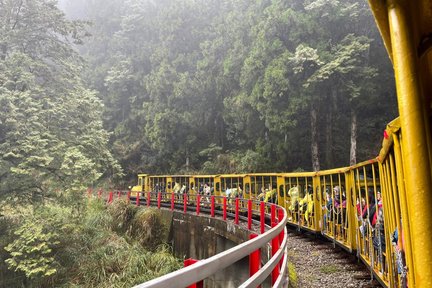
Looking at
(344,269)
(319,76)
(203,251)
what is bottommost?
(203,251)

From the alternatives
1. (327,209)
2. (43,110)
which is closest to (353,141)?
(327,209)

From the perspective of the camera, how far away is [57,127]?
13.1m

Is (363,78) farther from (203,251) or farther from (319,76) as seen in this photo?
(203,251)

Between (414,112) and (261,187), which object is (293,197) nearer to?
(261,187)

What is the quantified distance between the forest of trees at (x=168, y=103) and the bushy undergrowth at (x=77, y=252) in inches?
2.8

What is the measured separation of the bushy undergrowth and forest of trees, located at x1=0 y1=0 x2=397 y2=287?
0.07 metres

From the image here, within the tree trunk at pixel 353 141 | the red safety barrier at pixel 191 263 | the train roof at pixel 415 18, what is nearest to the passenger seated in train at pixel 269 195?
the tree trunk at pixel 353 141

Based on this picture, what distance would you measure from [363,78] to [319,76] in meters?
2.90

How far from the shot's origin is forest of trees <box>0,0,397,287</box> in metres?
11.4

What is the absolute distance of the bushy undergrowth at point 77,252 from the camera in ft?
33.6

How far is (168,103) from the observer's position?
29.2m

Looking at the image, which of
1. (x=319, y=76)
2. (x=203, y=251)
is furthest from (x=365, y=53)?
(x=203, y=251)

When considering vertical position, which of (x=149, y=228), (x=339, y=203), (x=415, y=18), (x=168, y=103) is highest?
(x=168, y=103)

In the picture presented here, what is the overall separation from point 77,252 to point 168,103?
18.8 meters
